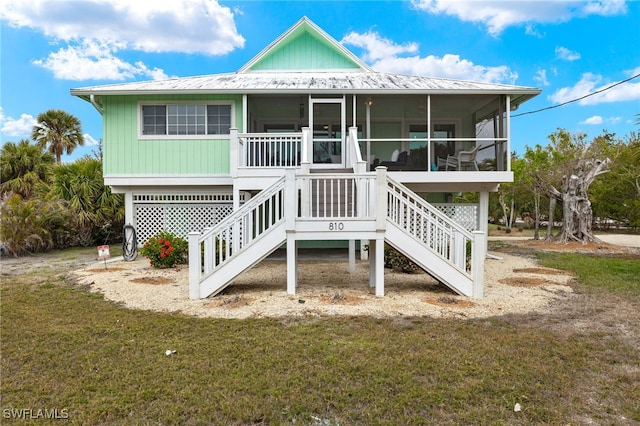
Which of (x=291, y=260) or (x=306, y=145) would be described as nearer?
(x=291, y=260)

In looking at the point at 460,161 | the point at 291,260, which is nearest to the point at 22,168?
the point at 291,260

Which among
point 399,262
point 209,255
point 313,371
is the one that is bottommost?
point 313,371

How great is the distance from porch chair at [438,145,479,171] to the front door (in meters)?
2.80

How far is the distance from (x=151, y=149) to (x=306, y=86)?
4750 millimetres

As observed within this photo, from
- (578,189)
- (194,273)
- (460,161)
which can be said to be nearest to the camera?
(194,273)

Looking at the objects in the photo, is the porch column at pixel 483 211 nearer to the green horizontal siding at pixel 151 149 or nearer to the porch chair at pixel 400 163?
the porch chair at pixel 400 163

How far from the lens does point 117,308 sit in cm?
598

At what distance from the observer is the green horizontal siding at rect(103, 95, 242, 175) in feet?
37.0

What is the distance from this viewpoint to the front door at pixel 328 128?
11.2 meters

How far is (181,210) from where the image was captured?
477 inches

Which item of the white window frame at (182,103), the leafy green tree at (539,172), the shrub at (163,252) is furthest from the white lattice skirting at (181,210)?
the leafy green tree at (539,172)

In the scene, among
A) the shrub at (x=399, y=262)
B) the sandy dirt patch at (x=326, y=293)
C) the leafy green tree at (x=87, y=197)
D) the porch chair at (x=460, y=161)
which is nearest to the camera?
the sandy dirt patch at (x=326, y=293)

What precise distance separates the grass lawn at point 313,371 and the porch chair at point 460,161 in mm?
6120

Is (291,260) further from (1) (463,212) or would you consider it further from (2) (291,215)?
(1) (463,212)
